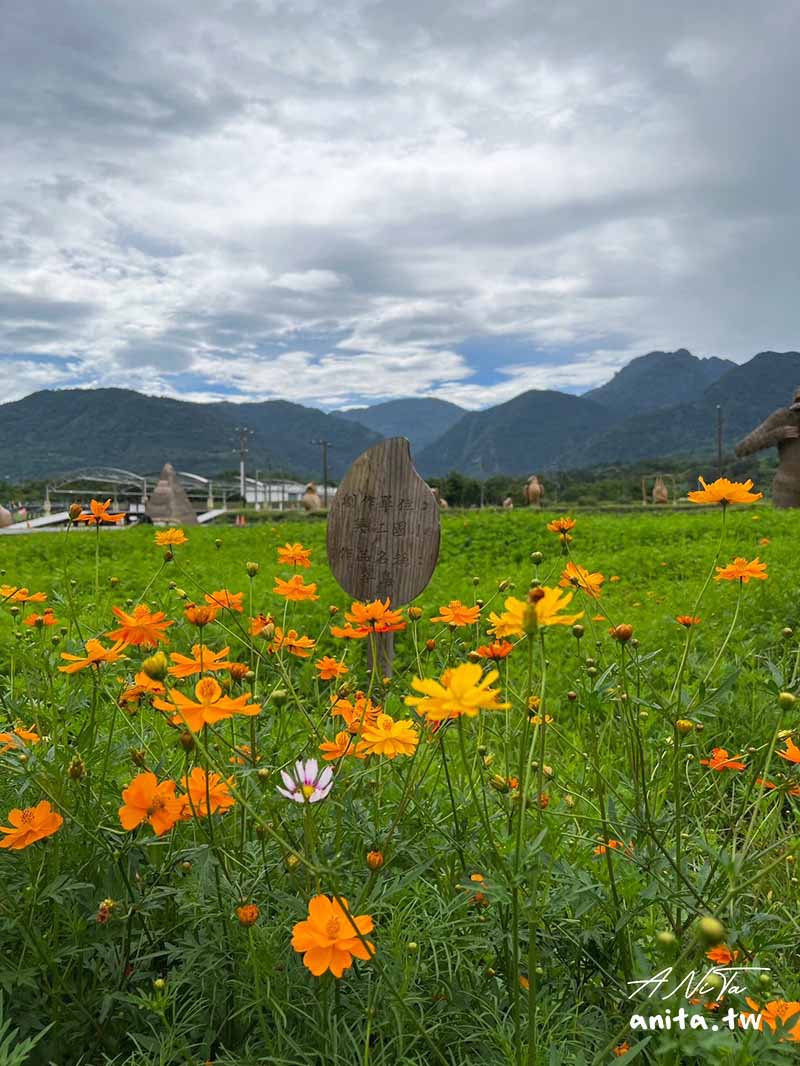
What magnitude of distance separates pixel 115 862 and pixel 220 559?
6.16 metres

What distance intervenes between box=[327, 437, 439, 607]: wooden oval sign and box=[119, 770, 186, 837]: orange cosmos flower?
2674 millimetres

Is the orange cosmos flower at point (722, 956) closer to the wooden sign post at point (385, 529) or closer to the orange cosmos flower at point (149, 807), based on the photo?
the orange cosmos flower at point (149, 807)

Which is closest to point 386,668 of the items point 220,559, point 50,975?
point 50,975

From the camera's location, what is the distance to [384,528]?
379 cm

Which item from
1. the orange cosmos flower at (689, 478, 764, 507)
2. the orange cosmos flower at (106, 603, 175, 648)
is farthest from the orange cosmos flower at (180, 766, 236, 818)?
the orange cosmos flower at (689, 478, 764, 507)

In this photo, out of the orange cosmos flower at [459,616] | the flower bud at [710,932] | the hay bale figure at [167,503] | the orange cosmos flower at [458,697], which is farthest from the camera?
the hay bale figure at [167,503]

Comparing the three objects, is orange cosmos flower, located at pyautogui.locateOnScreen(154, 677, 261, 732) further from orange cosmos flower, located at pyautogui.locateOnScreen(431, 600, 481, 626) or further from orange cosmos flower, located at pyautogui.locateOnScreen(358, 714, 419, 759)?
orange cosmos flower, located at pyautogui.locateOnScreen(431, 600, 481, 626)

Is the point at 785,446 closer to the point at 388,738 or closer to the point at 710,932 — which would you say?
the point at 388,738

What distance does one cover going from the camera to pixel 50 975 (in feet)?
3.93

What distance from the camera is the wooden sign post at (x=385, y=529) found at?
3.72m

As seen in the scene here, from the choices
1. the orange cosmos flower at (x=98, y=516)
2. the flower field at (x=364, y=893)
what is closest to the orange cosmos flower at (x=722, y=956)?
the flower field at (x=364, y=893)

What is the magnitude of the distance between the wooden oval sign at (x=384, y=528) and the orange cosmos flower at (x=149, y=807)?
267 centimetres

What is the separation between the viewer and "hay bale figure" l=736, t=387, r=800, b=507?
35.8 feet

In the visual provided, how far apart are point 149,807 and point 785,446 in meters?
12.0
